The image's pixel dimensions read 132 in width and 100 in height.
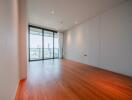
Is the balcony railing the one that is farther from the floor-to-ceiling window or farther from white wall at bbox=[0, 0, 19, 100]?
white wall at bbox=[0, 0, 19, 100]

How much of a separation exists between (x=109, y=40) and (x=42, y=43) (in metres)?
5.18

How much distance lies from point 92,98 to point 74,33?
5399 millimetres

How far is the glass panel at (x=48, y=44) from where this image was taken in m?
7.41

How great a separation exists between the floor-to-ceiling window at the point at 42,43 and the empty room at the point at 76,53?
8 centimetres

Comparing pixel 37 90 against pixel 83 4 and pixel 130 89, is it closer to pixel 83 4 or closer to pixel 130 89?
pixel 130 89

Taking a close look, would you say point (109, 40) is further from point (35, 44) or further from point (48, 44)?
point (35, 44)

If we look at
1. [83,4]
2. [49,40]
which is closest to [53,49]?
[49,40]

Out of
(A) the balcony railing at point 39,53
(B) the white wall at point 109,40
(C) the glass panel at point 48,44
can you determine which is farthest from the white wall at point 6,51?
(C) the glass panel at point 48,44

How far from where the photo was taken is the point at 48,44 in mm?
7629

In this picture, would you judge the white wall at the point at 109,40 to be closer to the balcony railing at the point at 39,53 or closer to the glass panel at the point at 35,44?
the balcony railing at the point at 39,53

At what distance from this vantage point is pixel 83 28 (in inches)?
225

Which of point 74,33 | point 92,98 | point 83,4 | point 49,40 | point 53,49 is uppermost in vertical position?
point 83,4

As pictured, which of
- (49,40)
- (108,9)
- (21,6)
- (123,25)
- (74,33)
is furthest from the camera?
(49,40)

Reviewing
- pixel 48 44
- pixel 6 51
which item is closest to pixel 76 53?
pixel 48 44
